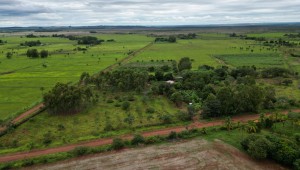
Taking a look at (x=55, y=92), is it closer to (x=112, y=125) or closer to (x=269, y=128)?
(x=112, y=125)

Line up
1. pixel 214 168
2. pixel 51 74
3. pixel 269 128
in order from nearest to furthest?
1. pixel 214 168
2. pixel 269 128
3. pixel 51 74

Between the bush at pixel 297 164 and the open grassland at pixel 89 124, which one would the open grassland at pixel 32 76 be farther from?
the bush at pixel 297 164

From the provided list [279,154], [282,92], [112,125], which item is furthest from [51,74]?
[279,154]

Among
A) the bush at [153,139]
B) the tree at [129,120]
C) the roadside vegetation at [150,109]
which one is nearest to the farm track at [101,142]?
the roadside vegetation at [150,109]

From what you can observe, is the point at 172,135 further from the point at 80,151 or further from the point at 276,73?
the point at 276,73

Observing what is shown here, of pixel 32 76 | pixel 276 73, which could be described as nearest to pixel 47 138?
pixel 32 76
